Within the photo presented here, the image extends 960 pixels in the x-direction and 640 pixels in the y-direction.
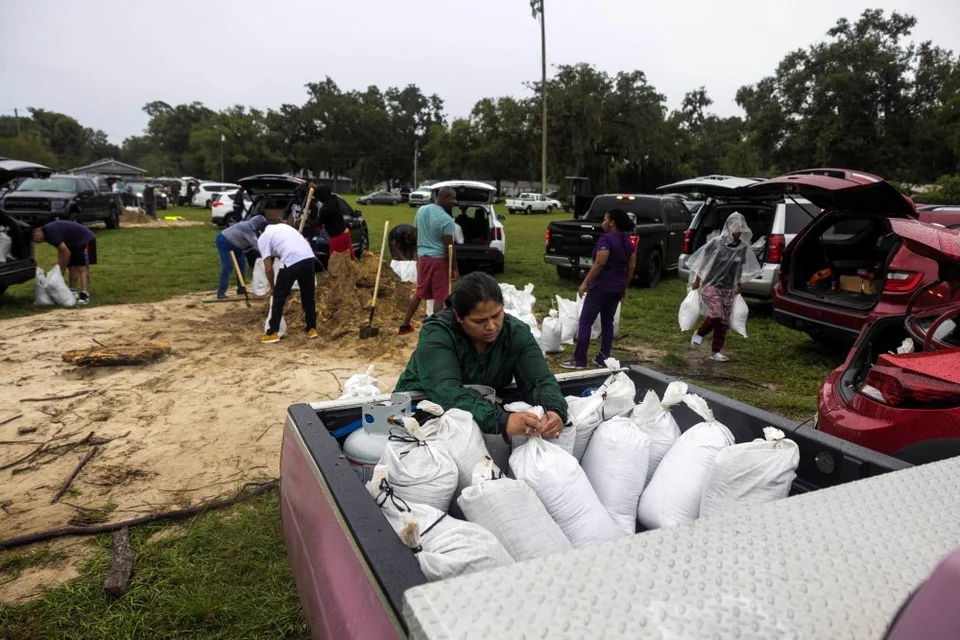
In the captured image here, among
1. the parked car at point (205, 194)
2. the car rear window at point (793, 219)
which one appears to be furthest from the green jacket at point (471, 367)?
the parked car at point (205, 194)

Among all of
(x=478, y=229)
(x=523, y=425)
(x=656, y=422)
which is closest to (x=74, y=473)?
(x=523, y=425)

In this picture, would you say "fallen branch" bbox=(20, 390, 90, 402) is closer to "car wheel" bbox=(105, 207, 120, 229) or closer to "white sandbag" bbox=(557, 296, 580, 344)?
"white sandbag" bbox=(557, 296, 580, 344)

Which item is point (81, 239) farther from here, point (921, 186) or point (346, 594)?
point (921, 186)

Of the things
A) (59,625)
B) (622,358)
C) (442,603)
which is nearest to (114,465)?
(59,625)

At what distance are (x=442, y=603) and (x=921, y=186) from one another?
3473 cm

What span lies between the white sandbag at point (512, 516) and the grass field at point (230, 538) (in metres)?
1.31

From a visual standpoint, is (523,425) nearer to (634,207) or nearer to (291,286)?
(291,286)

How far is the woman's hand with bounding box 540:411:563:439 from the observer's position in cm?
207

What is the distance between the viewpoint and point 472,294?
95.6 inches

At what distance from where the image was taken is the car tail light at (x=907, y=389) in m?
2.39

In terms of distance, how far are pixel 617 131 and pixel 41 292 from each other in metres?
40.3

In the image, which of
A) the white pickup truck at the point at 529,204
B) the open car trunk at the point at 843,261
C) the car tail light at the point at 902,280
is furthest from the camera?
the white pickup truck at the point at 529,204

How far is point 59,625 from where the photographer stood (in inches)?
96.7

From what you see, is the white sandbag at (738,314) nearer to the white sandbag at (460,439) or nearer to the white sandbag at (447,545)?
the white sandbag at (460,439)
